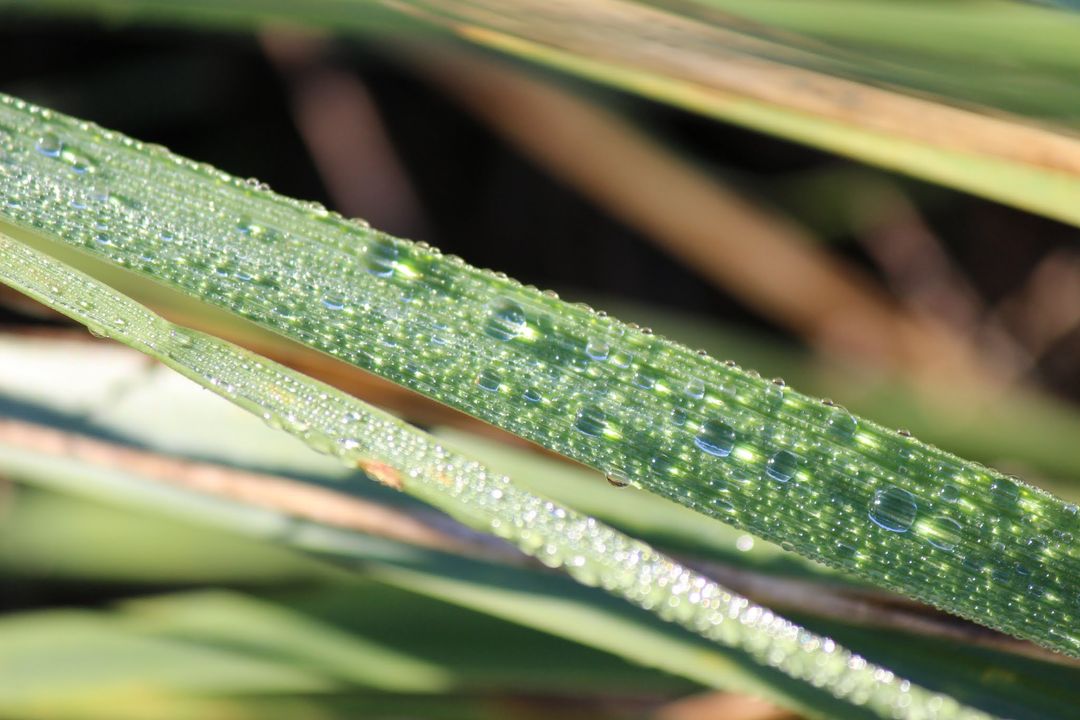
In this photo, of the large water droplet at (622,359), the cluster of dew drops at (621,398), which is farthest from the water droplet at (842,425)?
the large water droplet at (622,359)

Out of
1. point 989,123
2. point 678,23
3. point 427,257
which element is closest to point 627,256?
point 678,23

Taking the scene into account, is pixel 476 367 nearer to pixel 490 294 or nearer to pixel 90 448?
pixel 490 294

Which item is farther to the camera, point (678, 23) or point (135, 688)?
point (135, 688)

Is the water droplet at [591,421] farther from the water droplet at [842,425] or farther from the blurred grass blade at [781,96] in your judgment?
the blurred grass blade at [781,96]

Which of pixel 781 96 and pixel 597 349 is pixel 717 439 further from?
pixel 781 96

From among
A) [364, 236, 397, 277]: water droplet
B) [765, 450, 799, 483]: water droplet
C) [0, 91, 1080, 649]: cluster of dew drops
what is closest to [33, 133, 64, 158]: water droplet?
[0, 91, 1080, 649]: cluster of dew drops

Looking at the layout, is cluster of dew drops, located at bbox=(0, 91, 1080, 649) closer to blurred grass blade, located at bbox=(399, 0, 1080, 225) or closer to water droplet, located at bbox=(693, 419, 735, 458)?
water droplet, located at bbox=(693, 419, 735, 458)
